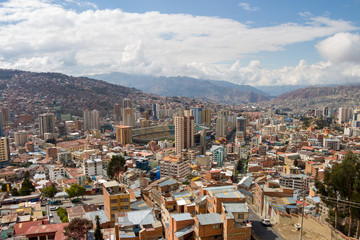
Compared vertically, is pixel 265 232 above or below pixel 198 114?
below

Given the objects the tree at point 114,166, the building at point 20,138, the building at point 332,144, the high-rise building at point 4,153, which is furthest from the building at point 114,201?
the building at point 20,138

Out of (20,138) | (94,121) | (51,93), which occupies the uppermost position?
(51,93)

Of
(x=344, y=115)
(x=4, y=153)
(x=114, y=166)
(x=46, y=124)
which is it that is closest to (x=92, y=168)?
(x=114, y=166)

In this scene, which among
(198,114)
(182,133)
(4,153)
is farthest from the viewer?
(198,114)

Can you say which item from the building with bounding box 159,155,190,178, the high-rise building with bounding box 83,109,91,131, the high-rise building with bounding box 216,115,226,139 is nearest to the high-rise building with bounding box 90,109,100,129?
the high-rise building with bounding box 83,109,91,131

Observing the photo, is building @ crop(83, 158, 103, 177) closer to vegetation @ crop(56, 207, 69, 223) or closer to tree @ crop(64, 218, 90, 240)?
vegetation @ crop(56, 207, 69, 223)

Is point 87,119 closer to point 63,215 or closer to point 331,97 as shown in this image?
point 63,215

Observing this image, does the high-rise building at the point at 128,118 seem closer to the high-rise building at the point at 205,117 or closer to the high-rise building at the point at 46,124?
the high-rise building at the point at 46,124
